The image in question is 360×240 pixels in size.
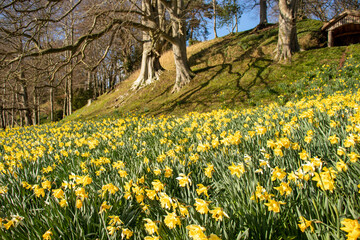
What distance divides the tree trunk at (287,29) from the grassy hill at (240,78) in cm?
43

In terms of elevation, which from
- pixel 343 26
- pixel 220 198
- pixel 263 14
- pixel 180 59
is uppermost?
pixel 263 14

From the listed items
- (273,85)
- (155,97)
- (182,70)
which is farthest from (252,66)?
(155,97)

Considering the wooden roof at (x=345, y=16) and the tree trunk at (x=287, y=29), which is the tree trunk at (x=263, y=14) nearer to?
the wooden roof at (x=345, y=16)

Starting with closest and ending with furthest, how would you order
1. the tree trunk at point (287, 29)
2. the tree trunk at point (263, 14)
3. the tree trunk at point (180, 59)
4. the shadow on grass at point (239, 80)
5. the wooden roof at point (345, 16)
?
the shadow on grass at point (239, 80)
the tree trunk at point (287, 29)
the tree trunk at point (180, 59)
the wooden roof at point (345, 16)
the tree trunk at point (263, 14)

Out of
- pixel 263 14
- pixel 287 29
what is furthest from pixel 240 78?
pixel 263 14

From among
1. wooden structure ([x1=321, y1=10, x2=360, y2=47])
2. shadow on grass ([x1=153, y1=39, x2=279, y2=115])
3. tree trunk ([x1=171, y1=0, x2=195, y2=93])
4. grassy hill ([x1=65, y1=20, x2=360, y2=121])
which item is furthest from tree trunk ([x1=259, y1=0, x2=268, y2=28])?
tree trunk ([x1=171, y1=0, x2=195, y2=93])

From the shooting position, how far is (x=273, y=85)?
27.6ft

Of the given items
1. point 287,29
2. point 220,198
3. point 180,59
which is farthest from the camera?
point 180,59

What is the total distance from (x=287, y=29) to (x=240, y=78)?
2.84 meters

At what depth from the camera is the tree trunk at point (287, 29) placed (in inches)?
366

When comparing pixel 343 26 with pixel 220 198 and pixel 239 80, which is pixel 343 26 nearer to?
pixel 239 80

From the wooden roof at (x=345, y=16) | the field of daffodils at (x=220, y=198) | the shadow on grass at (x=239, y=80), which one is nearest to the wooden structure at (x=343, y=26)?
the wooden roof at (x=345, y=16)

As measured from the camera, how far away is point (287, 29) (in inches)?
366

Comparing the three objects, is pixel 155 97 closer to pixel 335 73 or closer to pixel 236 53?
pixel 236 53
